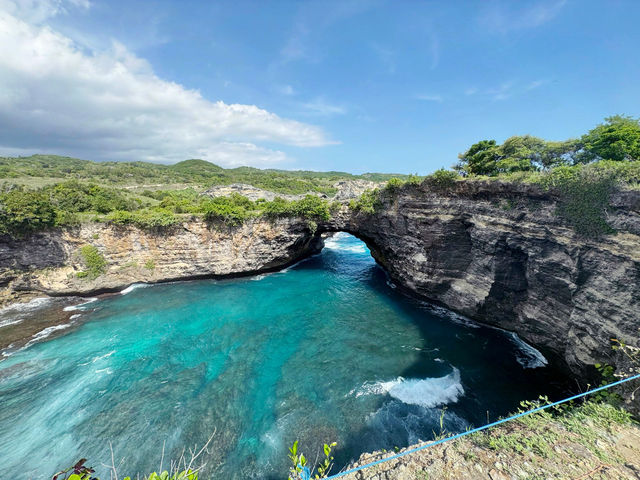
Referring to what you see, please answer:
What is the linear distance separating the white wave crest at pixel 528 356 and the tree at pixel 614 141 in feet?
38.5

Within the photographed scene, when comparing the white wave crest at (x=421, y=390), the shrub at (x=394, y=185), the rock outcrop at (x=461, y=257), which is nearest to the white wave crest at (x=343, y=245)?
the rock outcrop at (x=461, y=257)

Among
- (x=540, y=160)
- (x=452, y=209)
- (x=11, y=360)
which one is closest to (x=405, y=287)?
(x=452, y=209)

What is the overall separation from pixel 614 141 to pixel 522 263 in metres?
8.00

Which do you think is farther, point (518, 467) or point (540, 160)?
point (540, 160)

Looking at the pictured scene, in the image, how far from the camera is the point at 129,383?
13.3 metres

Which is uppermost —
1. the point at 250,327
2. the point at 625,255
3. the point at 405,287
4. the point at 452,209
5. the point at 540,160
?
the point at 540,160

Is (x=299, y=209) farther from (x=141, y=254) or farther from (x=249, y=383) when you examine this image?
(x=249, y=383)

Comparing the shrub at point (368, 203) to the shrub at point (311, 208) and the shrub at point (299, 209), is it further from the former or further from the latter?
the shrub at point (299, 209)

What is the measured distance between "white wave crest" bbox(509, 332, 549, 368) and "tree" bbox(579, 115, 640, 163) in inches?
462

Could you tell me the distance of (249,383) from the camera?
13227 millimetres

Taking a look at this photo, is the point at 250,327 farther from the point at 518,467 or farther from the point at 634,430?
the point at 634,430

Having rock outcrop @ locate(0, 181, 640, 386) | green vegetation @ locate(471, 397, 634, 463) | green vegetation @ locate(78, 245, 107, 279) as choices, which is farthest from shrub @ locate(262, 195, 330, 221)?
green vegetation @ locate(471, 397, 634, 463)

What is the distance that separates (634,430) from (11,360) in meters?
28.3

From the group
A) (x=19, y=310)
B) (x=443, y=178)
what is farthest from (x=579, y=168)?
(x=19, y=310)
